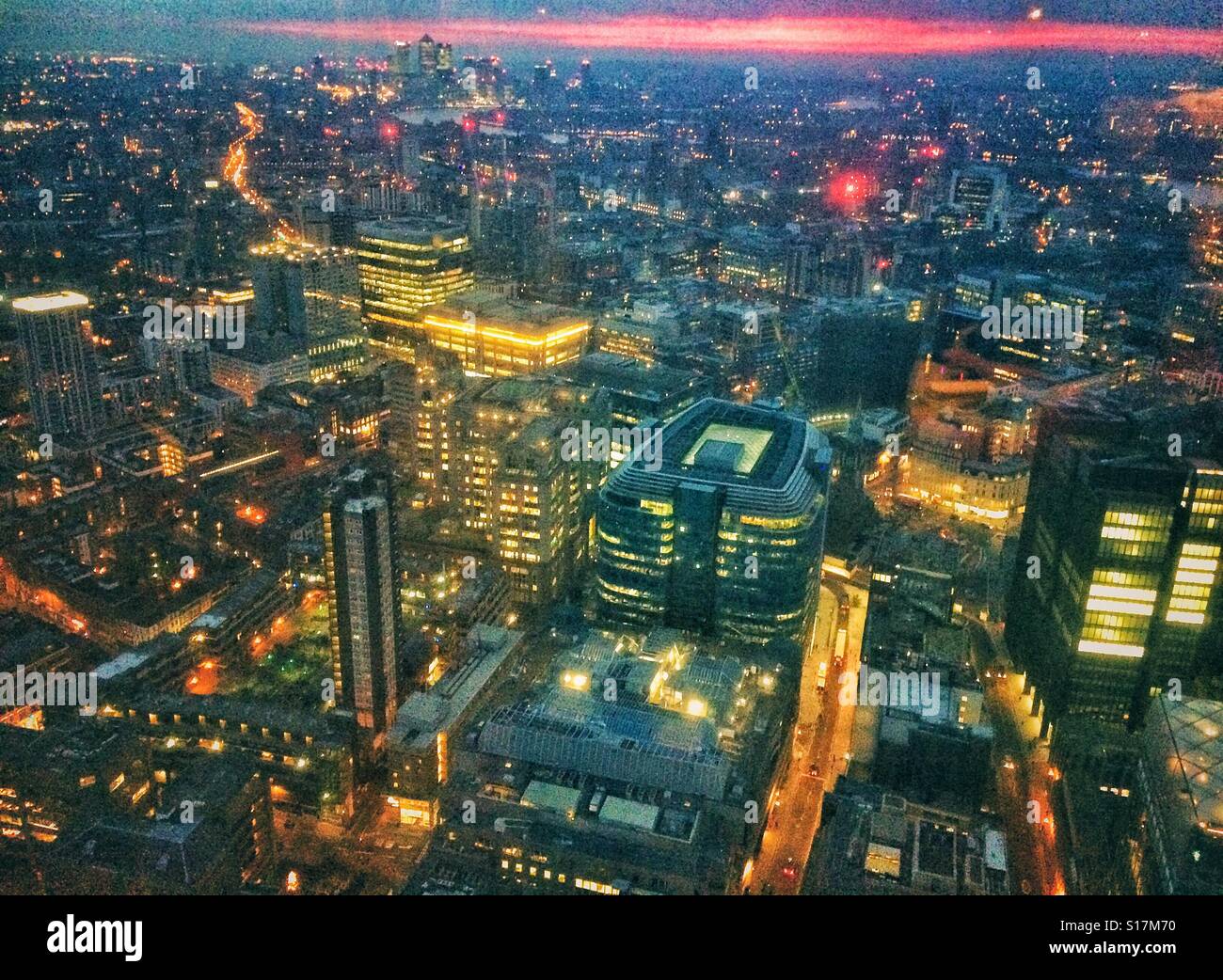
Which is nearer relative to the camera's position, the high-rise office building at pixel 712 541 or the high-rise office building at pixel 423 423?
the high-rise office building at pixel 712 541

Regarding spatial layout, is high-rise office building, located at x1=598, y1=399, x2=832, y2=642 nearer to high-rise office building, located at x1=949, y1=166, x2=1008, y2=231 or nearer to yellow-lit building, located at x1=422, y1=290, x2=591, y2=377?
yellow-lit building, located at x1=422, y1=290, x2=591, y2=377

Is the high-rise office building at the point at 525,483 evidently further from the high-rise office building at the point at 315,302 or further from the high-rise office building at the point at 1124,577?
the high-rise office building at the point at 315,302

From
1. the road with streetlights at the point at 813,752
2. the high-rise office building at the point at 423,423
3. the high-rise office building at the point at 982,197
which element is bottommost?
the road with streetlights at the point at 813,752

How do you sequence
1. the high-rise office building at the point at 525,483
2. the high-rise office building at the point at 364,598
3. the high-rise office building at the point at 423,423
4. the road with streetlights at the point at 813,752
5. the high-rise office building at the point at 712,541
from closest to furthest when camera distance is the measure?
the road with streetlights at the point at 813,752 < the high-rise office building at the point at 364,598 < the high-rise office building at the point at 712,541 < the high-rise office building at the point at 525,483 < the high-rise office building at the point at 423,423

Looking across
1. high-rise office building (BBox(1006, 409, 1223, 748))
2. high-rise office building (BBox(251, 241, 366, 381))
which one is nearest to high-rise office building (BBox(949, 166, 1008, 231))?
high-rise office building (BBox(251, 241, 366, 381))

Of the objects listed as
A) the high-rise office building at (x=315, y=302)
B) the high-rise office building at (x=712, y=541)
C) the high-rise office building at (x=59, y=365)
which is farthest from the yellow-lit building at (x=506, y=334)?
the high-rise office building at (x=712, y=541)

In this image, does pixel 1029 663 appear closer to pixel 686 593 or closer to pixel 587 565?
pixel 686 593
